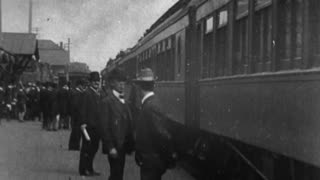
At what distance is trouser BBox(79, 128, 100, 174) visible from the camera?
1535 centimetres

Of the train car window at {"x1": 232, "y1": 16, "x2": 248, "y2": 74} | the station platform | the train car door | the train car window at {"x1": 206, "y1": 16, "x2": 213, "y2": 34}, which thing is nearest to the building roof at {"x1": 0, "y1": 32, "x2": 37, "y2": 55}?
the station platform

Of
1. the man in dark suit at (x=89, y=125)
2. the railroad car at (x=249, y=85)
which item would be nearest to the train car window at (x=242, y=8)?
the railroad car at (x=249, y=85)

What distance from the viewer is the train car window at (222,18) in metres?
12.0

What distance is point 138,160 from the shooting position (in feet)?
30.0

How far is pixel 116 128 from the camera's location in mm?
10391

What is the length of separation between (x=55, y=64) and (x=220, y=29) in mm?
81494

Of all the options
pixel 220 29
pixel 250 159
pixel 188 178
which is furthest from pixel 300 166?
pixel 188 178

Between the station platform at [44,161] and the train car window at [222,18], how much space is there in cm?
358

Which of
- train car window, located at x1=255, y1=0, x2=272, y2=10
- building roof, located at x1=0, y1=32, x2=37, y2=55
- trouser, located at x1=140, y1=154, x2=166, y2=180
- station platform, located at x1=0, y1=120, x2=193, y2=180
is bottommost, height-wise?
station platform, located at x1=0, y1=120, x2=193, y2=180

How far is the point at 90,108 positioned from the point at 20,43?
35.5 meters

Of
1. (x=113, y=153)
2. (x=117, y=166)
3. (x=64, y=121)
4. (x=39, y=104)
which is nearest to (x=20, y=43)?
(x=39, y=104)

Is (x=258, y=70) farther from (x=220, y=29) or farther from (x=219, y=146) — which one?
(x=219, y=146)

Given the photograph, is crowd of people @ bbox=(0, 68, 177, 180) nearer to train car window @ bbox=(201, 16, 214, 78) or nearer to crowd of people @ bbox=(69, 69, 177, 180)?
crowd of people @ bbox=(69, 69, 177, 180)

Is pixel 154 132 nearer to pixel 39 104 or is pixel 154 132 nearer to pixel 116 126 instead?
pixel 116 126
